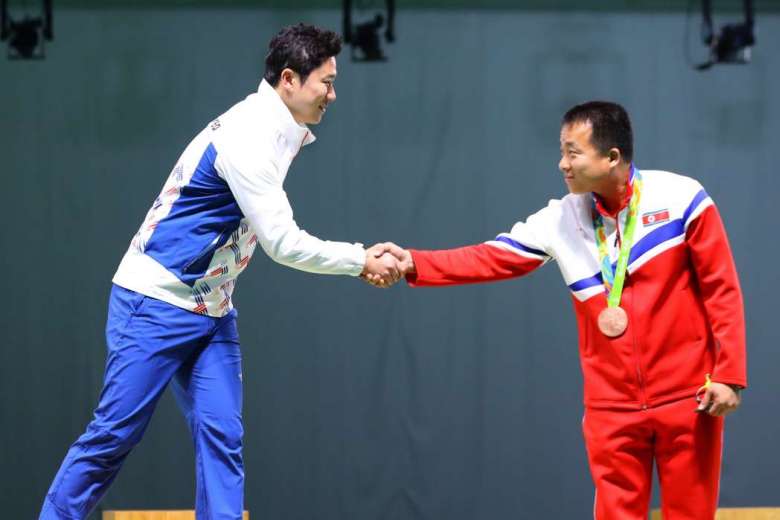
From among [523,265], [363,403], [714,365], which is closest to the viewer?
[714,365]

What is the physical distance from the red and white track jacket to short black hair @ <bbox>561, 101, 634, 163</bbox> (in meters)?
0.10

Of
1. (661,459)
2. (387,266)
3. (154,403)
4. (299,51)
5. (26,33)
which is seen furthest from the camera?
(26,33)

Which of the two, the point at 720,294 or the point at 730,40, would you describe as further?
the point at 730,40

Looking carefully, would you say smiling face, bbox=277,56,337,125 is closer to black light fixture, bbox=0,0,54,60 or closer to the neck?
Result: the neck

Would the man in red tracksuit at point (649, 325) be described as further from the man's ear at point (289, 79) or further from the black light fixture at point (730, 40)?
the black light fixture at point (730, 40)

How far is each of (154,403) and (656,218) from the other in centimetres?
137

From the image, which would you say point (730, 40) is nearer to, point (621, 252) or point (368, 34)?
point (368, 34)

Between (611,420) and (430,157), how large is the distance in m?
2.10

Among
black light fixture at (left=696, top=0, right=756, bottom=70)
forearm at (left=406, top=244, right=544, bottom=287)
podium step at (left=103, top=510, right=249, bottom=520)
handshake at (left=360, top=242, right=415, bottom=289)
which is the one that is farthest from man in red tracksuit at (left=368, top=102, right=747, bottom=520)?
black light fixture at (left=696, top=0, right=756, bottom=70)

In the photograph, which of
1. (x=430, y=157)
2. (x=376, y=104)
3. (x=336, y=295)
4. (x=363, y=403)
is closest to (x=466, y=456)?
(x=363, y=403)

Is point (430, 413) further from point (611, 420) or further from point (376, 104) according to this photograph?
point (611, 420)

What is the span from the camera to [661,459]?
2.40 meters

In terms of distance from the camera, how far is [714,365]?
2381mm

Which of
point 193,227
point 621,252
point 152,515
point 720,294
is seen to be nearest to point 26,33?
point 193,227
